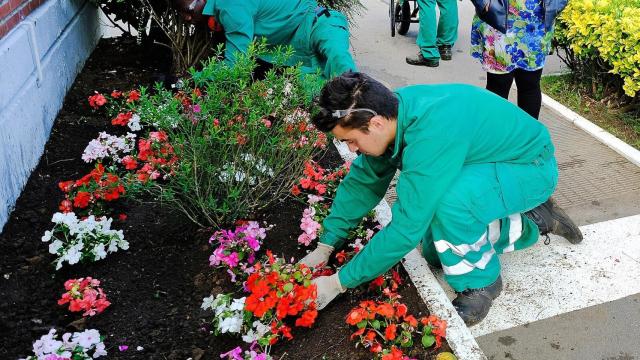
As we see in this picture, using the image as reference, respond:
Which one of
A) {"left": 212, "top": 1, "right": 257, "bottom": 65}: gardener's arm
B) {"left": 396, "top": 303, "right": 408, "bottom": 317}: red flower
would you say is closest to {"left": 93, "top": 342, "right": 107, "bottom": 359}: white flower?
{"left": 396, "top": 303, "right": 408, "bottom": 317}: red flower

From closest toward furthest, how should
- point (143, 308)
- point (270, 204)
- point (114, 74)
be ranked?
point (143, 308), point (270, 204), point (114, 74)

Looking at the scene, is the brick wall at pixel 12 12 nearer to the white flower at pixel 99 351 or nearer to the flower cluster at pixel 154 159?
the flower cluster at pixel 154 159

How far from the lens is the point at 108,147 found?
3.72 metres

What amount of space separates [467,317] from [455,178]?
0.73 m

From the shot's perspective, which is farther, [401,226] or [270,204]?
[270,204]

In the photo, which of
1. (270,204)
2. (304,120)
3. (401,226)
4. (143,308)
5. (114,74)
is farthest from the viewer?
(114,74)

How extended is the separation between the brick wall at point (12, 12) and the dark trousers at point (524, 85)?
9.80ft

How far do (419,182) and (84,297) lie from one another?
59.4 inches

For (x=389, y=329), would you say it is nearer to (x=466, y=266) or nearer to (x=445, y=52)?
(x=466, y=266)

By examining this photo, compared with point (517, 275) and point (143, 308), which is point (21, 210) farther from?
point (517, 275)

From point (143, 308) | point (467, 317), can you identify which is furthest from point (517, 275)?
point (143, 308)

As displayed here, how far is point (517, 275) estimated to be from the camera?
3.10m

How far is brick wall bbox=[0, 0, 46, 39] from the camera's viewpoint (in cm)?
331

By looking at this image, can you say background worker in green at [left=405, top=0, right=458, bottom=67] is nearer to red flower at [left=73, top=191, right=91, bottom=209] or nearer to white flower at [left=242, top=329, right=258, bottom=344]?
red flower at [left=73, top=191, right=91, bottom=209]
